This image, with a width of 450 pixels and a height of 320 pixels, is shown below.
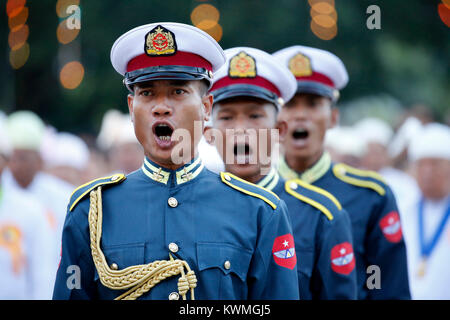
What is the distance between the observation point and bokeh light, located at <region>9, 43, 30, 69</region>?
68.2 ft

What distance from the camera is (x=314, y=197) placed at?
4742mm

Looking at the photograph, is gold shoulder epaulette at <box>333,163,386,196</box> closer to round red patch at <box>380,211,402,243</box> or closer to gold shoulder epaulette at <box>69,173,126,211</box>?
round red patch at <box>380,211,402,243</box>

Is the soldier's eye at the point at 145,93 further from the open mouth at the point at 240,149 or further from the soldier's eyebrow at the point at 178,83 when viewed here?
the open mouth at the point at 240,149

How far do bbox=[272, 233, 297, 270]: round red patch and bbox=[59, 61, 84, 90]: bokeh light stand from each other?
18328 mm

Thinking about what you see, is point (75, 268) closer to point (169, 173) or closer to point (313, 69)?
point (169, 173)

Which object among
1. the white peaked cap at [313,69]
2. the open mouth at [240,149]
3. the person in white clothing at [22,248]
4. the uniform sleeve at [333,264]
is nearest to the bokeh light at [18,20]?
the person in white clothing at [22,248]

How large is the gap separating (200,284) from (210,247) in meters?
0.16

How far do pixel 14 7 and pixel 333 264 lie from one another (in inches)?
691

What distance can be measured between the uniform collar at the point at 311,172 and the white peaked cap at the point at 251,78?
2.85 ft

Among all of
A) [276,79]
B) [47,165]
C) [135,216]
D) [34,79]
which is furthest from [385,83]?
[135,216]
